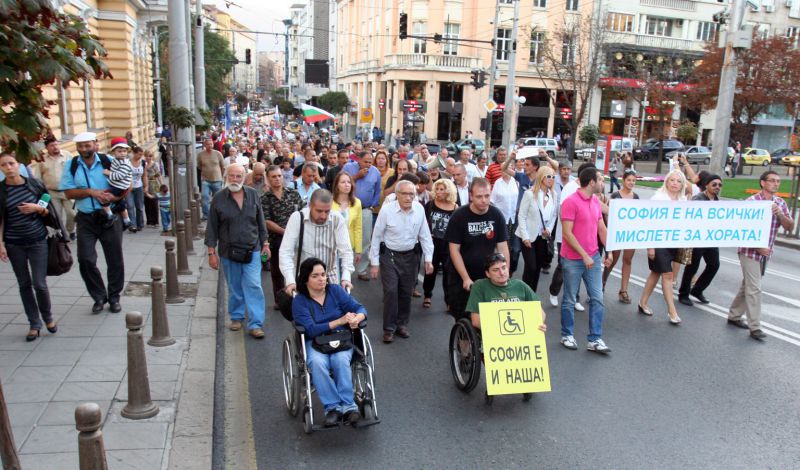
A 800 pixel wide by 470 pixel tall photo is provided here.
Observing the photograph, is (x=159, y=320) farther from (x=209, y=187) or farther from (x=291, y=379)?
(x=209, y=187)

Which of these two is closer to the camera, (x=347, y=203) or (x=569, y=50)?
(x=347, y=203)

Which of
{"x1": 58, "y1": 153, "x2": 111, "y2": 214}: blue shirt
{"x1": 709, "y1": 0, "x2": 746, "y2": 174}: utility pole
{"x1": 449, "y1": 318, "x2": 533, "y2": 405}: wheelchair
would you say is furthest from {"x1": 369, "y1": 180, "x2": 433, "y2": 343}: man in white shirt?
{"x1": 709, "y1": 0, "x2": 746, "y2": 174}: utility pole

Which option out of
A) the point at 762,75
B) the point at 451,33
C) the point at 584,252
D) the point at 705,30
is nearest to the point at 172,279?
the point at 584,252

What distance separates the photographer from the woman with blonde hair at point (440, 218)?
8008mm

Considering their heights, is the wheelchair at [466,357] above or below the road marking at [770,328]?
above

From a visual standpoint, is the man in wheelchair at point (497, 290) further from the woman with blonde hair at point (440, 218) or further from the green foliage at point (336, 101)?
the green foliage at point (336, 101)

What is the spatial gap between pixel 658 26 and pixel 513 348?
191 feet

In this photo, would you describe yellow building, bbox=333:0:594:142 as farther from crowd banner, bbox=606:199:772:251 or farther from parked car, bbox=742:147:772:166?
crowd banner, bbox=606:199:772:251

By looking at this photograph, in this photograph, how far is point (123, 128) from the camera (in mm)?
22734

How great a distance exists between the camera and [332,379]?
4969 mm

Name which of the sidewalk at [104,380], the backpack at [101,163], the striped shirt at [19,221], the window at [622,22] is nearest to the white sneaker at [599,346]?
the sidewalk at [104,380]

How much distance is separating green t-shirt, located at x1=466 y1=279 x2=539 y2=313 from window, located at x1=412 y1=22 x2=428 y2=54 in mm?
52982

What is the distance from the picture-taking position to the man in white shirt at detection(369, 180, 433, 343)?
7152 mm

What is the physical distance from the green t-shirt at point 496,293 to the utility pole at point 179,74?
830 centimetres
